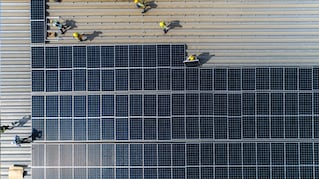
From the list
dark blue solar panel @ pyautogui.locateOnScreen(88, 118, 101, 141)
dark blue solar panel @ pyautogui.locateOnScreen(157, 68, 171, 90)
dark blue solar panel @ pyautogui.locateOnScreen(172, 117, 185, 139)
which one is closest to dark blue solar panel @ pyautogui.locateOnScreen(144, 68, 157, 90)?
dark blue solar panel @ pyautogui.locateOnScreen(157, 68, 171, 90)

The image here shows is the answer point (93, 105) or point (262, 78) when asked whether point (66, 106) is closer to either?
point (93, 105)

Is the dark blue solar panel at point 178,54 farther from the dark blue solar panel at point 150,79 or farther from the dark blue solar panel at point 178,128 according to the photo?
the dark blue solar panel at point 178,128

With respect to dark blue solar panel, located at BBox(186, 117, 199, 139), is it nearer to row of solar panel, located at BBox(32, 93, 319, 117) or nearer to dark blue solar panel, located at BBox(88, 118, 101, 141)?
row of solar panel, located at BBox(32, 93, 319, 117)

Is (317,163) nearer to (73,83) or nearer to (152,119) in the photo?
(152,119)

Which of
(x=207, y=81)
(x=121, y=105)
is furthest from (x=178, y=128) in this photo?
(x=121, y=105)

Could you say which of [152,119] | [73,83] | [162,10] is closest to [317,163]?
[152,119]
